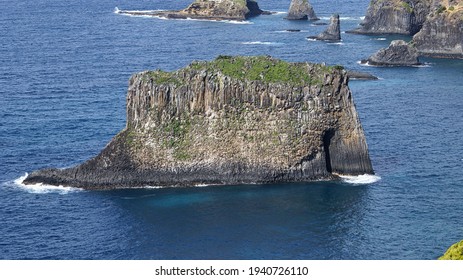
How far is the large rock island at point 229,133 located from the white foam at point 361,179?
69 cm

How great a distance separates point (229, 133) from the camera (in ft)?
377

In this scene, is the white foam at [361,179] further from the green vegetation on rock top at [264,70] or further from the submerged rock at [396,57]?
the submerged rock at [396,57]

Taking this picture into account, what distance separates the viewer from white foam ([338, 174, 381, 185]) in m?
114

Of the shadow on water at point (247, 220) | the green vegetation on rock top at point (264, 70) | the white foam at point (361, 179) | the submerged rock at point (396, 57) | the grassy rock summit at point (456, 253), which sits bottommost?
the shadow on water at point (247, 220)

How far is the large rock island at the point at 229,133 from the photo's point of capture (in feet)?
373

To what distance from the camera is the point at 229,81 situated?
115 m

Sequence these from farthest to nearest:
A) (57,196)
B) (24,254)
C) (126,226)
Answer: (57,196)
(126,226)
(24,254)

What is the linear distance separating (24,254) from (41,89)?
72.0 metres

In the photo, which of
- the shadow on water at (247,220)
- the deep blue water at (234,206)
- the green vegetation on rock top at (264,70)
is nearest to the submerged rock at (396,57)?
the deep blue water at (234,206)

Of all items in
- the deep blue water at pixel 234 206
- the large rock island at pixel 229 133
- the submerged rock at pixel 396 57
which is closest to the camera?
the deep blue water at pixel 234 206

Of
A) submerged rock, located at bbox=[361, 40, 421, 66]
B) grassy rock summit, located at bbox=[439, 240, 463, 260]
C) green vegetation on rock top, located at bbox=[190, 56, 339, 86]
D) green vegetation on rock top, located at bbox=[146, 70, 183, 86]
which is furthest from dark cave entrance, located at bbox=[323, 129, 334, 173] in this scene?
submerged rock, located at bbox=[361, 40, 421, 66]

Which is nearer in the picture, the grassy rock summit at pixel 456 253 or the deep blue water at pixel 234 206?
the grassy rock summit at pixel 456 253

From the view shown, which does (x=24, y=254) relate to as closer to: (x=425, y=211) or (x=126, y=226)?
(x=126, y=226)
